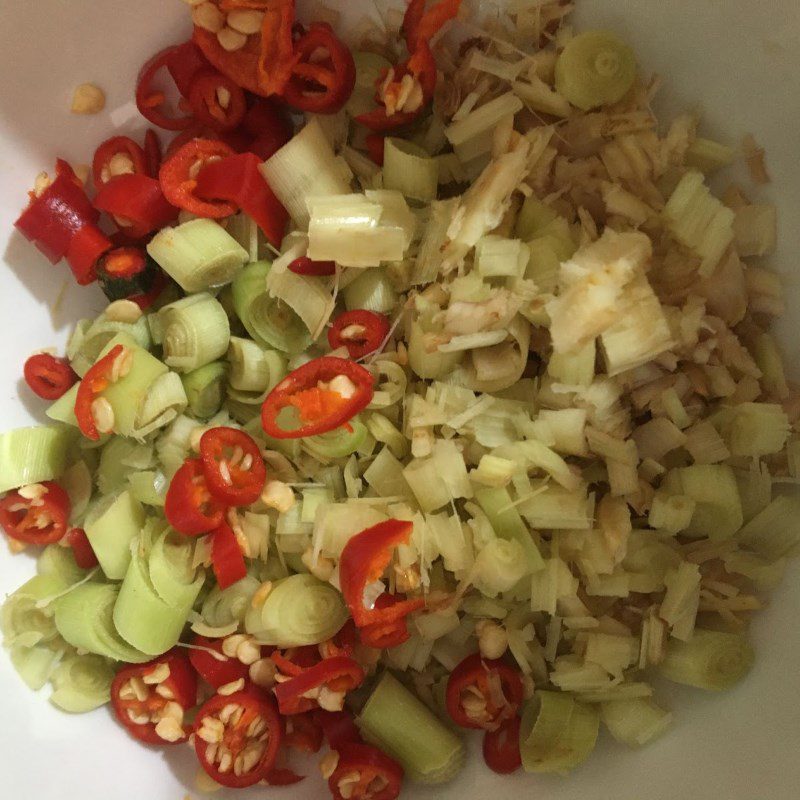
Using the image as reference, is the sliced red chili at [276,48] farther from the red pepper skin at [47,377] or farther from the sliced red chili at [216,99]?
the red pepper skin at [47,377]

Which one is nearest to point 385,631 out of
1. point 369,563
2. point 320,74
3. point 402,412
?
point 369,563

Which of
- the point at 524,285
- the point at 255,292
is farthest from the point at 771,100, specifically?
the point at 255,292

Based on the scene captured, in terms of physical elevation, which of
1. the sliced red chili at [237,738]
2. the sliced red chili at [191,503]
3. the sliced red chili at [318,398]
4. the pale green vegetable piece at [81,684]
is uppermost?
the sliced red chili at [318,398]

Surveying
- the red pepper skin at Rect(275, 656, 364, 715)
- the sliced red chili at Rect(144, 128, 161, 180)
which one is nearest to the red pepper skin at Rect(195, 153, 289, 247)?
the sliced red chili at Rect(144, 128, 161, 180)

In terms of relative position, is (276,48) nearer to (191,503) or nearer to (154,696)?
(191,503)

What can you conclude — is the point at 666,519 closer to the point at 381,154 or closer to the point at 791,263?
the point at 791,263

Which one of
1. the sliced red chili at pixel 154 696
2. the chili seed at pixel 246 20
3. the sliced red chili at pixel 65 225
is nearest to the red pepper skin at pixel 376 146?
the chili seed at pixel 246 20
